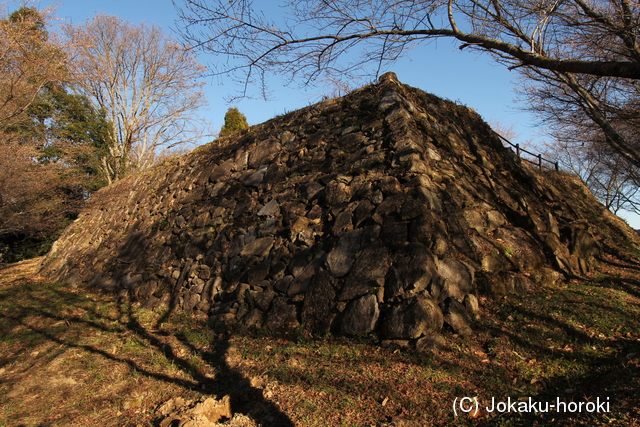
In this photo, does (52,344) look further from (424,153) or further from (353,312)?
(424,153)

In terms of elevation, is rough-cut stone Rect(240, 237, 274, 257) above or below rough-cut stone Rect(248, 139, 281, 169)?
below

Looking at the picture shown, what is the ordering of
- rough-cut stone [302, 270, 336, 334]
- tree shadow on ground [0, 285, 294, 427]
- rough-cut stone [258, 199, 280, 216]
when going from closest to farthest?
tree shadow on ground [0, 285, 294, 427] → rough-cut stone [302, 270, 336, 334] → rough-cut stone [258, 199, 280, 216]

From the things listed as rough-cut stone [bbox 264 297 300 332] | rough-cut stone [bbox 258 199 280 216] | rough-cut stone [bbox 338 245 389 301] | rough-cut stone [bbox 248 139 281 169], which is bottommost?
rough-cut stone [bbox 264 297 300 332]

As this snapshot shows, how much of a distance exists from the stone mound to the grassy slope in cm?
40

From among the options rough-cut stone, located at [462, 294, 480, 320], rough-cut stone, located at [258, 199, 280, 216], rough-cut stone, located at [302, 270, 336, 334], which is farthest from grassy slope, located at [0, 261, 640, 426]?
rough-cut stone, located at [258, 199, 280, 216]

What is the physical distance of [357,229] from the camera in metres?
6.07

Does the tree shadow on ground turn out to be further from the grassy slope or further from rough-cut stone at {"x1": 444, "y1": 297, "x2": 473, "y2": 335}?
rough-cut stone at {"x1": 444, "y1": 297, "x2": 473, "y2": 335}

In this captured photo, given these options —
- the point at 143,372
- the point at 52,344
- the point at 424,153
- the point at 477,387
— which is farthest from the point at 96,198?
the point at 477,387

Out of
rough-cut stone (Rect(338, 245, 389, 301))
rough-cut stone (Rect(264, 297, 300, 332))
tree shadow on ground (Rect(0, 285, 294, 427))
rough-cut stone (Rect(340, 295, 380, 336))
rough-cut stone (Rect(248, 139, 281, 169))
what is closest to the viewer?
tree shadow on ground (Rect(0, 285, 294, 427))

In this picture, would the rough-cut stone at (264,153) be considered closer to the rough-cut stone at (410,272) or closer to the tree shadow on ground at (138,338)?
the tree shadow on ground at (138,338)

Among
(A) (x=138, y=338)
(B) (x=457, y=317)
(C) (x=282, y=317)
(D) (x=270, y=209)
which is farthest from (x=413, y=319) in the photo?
(A) (x=138, y=338)

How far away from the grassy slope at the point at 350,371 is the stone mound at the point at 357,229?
40 centimetres

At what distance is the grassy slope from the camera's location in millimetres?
3658

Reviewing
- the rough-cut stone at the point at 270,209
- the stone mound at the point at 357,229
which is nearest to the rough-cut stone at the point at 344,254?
the stone mound at the point at 357,229
